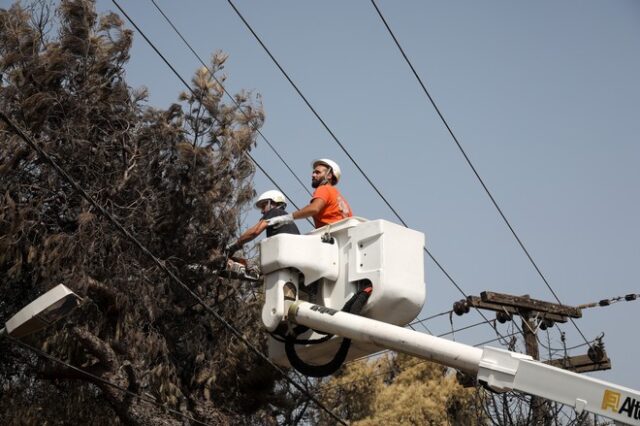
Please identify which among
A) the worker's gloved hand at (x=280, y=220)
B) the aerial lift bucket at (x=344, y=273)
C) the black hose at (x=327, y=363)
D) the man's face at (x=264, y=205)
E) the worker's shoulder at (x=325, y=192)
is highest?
the worker's shoulder at (x=325, y=192)

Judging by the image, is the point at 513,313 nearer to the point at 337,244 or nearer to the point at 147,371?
the point at 147,371

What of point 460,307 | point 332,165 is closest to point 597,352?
point 460,307

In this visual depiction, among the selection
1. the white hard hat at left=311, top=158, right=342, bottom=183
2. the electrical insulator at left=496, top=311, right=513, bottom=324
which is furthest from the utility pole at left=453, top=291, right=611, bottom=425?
the white hard hat at left=311, top=158, right=342, bottom=183

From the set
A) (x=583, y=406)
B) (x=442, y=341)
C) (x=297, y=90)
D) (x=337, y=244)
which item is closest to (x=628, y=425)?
(x=583, y=406)

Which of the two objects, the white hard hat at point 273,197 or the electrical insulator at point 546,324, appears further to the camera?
the electrical insulator at point 546,324

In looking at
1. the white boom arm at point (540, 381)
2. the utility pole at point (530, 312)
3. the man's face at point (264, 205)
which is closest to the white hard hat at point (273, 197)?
the man's face at point (264, 205)

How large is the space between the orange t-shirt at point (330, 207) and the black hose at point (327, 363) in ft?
3.48

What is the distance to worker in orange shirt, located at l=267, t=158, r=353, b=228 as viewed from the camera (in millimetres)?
9094

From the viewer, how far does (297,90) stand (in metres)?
10.8

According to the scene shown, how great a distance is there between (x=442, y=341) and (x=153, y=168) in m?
8.63

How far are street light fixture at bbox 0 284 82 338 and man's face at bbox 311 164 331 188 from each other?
101 inches

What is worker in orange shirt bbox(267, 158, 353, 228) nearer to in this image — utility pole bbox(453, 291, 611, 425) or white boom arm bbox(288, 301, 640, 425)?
white boom arm bbox(288, 301, 640, 425)

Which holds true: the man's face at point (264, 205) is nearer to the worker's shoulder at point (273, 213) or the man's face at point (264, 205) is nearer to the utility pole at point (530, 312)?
the worker's shoulder at point (273, 213)

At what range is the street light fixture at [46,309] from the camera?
8.03m
